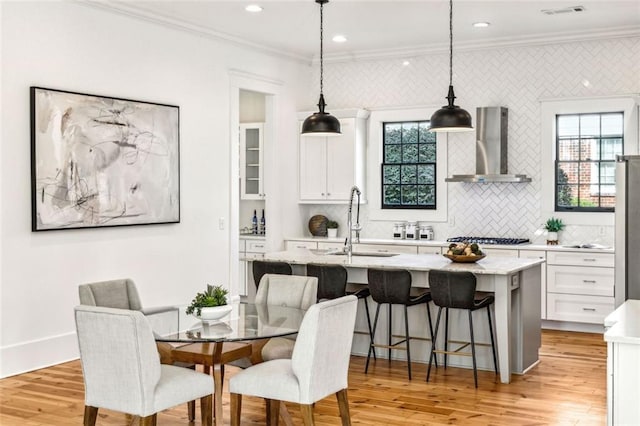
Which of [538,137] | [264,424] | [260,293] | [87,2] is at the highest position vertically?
[87,2]

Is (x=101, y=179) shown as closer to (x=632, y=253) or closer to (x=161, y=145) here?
(x=161, y=145)

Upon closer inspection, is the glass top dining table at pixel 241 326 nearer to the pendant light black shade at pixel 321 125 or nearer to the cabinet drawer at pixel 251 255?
the pendant light black shade at pixel 321 125

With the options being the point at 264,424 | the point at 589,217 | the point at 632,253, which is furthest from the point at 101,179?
the point at 589,217

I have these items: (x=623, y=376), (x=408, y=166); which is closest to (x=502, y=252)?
(x=408, y=166)

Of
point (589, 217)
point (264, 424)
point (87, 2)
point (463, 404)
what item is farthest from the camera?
point (589, 217)

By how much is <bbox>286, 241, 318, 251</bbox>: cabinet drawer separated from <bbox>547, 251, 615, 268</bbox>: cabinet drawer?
2701 mm

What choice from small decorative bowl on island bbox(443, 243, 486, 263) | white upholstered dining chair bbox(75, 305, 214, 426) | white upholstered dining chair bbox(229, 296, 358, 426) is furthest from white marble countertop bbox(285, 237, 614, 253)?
white upholstered dining chair bbox(75, 305, 214, 426)

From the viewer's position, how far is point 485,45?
27.0 ft

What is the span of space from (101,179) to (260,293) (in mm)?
2120

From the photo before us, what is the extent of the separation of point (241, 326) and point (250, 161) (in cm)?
559

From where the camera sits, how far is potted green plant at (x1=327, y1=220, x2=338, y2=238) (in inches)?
361

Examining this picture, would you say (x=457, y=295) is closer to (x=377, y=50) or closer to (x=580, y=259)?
Answer: (x=580, y=259)

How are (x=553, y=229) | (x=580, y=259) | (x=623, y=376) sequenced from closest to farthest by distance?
(x=623, y=376) → (x=580, y=259) → (x=553, y=229)

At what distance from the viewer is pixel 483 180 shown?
26.3 ft
